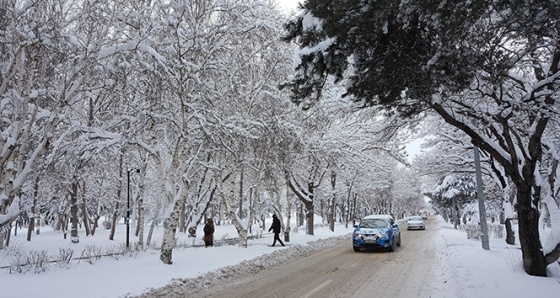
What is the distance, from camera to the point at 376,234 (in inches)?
681

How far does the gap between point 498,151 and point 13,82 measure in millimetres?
13317

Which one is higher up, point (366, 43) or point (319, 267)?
point (366, 43)

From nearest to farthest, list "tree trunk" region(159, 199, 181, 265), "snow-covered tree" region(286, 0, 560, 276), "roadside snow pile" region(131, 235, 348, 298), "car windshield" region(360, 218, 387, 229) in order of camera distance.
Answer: "snow-covered tree" region(286, 0, 560, 276), "roadside snow pile" region(131, 235, 348, 298), "tree trunk" region(159, 199, 181, 265), "car windshield" region(360, 218, 387, 229)

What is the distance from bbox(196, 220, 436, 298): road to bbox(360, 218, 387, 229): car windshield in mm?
3562

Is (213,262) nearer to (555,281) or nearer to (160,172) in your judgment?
(160,172)

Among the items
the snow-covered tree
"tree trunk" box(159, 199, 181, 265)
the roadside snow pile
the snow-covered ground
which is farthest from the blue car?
the snow-covered tree

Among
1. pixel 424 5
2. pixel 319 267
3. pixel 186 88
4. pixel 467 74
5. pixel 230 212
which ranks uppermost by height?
pixel 186 88

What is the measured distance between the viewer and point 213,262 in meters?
12.8

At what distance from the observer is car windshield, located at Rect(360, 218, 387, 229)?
18141 millimetres

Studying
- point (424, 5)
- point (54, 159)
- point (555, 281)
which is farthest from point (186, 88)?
point (555, 281)

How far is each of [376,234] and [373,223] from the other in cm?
120

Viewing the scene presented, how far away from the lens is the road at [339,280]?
8.56 m

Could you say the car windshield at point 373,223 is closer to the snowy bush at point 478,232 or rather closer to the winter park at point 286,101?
the winter park at point 286,101

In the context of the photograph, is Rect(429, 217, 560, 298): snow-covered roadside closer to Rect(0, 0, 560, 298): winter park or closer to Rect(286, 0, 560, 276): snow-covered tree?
Rect(0, 0, 560, 298): winter park
